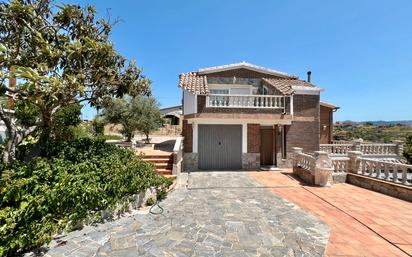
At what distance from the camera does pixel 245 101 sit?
13.4 meters

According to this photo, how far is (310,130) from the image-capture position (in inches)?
572

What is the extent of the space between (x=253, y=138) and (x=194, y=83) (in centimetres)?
531

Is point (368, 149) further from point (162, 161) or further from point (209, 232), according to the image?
point (209, 232)

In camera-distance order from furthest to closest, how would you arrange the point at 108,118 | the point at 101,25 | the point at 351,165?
1. the point at 108,118
2. the point at 351,165
3. the point at 101,25

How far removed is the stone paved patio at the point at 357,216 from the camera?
4.75 m

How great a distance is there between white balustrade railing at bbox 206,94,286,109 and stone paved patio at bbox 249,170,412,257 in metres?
4.86

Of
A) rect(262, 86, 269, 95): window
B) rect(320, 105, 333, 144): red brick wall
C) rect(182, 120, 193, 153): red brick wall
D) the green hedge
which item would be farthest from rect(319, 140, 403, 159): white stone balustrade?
the green hedge

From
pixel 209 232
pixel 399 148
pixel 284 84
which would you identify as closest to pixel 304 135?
pixel 284 84

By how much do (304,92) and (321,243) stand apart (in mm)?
11458

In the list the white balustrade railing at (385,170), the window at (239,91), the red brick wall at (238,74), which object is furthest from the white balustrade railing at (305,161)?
the red brick wall at (238,74)

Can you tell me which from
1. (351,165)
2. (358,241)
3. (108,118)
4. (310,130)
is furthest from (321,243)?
(108,118)

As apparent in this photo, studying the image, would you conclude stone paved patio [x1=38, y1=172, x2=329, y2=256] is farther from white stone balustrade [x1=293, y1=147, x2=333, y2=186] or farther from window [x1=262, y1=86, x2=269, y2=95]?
window [x1=262, y1=86, x2=269, y2=95]

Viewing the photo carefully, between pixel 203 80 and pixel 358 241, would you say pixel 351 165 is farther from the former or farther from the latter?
pixel 203 80

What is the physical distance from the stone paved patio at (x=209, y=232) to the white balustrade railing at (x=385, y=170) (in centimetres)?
541
